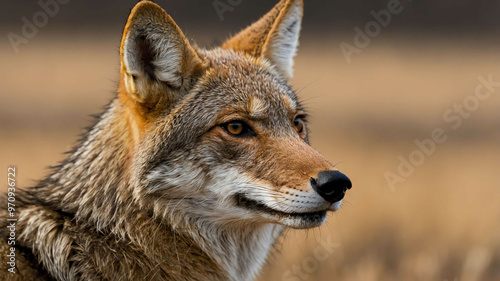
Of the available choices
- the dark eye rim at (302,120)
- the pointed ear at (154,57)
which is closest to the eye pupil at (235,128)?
the pointed ear at (154,57)

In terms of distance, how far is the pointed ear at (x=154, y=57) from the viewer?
4.44 metres

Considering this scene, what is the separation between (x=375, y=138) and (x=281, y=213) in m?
9.62

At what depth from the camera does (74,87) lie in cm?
1563

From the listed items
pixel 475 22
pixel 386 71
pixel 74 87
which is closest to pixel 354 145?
pixel 386 71

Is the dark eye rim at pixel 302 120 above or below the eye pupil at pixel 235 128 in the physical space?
above

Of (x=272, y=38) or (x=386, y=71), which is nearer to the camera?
(x=272, y=38)

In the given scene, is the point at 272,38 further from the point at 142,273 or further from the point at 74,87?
the point at 74,87

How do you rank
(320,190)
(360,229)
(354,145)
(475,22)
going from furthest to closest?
(475,22)
(354,145)
(360,229)
(320,190)

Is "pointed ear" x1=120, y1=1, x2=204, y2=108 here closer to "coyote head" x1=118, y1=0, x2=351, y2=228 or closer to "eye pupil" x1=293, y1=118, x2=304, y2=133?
"coyote head" x1=118, y1=0, x2=351, y2=228

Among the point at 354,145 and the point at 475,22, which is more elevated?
the point at 475,22

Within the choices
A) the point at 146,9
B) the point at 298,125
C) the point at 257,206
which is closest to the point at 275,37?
the point at 298,125

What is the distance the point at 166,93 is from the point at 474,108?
471 inches

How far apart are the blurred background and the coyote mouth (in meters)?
1.10

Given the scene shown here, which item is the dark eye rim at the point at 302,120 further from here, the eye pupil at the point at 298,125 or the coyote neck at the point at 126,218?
the coyote neck at the point at 126,218
